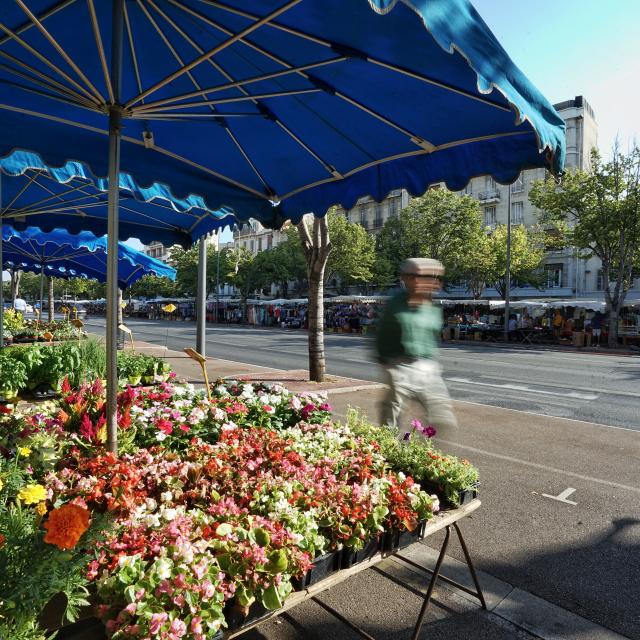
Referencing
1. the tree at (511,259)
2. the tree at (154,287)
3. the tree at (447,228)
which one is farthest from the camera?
the tree at (154,287)

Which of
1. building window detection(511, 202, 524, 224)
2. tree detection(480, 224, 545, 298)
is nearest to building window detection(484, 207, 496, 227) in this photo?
building window detection(511, 202, 524, 224)

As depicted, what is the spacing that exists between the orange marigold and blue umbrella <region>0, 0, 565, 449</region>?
123 cm

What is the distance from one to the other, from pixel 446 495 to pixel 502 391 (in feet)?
29.9

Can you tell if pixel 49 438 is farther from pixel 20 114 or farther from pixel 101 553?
pixel 20 114

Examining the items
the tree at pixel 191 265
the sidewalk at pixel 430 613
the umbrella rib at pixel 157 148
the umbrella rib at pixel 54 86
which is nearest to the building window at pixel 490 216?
the tree at pixel 191 265

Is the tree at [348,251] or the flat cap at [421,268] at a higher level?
the tree at [348,251]

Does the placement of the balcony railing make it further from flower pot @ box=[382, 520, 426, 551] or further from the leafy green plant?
flower pot @ box=[382, 520, 426, 551]

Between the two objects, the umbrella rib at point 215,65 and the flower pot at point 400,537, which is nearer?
the flower pot at point 400,537

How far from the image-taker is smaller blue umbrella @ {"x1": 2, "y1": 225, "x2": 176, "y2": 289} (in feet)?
31.0

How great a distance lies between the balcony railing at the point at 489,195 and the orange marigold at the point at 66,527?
51.8 metres

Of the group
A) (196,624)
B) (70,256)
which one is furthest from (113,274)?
(70,256)

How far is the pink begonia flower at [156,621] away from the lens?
1.58 metres

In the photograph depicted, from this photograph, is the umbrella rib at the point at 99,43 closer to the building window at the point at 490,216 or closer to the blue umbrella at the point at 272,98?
the blue umbrella at the point at 272,98

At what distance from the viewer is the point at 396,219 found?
46219 mm
